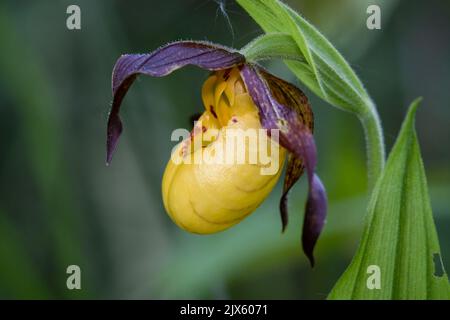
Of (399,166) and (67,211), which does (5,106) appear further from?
(399,166)

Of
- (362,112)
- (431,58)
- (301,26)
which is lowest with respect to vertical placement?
(362,112)

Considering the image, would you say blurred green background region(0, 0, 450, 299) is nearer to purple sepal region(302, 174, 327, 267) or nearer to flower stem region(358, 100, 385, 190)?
flower stem region(358, 100, 385, 190)

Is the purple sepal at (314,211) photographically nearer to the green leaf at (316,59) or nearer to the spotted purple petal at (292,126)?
the spotted purple petal at (292,126)

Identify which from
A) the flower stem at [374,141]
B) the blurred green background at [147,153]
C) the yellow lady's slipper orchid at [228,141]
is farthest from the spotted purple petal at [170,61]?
the blurred green background at [147,153]

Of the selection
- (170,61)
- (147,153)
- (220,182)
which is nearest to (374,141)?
(220,182)

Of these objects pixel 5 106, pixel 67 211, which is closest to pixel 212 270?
pixel 67 211

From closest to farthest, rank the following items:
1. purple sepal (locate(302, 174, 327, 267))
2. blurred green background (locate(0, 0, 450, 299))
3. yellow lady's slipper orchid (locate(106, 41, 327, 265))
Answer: purple sepal (locate(302, 174, 327, 267)) → yellow lady's slipper orchid (locate(106, 41, 327, 265)) → blurred green background (locate(0, 0, 450, 299))

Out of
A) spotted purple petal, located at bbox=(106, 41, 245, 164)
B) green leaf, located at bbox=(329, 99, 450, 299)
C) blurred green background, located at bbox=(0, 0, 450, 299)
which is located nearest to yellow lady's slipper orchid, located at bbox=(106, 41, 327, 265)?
spotted purple petal, located at bbox=(106, 41, 245, 164)
